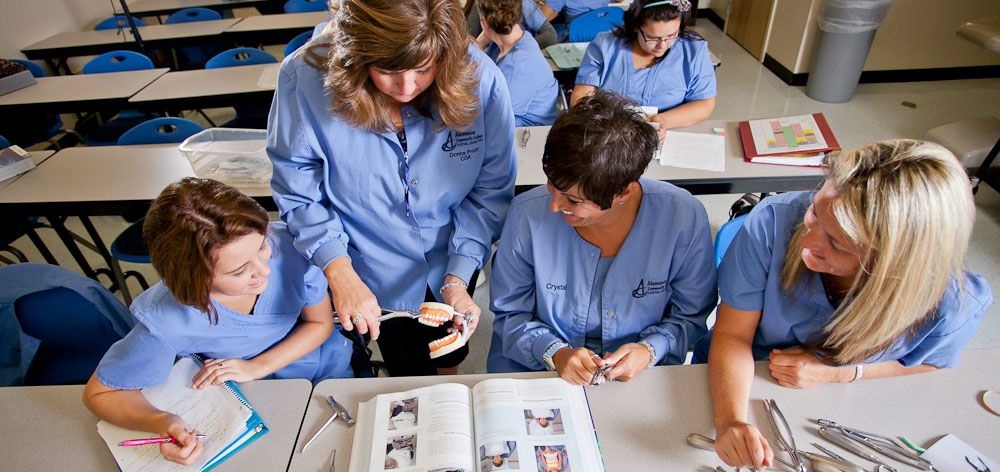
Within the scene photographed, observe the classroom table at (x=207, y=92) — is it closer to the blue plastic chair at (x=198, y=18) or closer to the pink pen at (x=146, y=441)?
the blue plastic chair at (x=198, y=18)

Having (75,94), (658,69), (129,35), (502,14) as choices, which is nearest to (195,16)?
(129,35)

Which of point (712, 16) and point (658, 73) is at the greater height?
point (658, 73)

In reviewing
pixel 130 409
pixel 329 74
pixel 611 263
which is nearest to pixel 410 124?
pixel 329 74

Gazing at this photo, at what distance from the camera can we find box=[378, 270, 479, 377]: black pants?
1.60 m

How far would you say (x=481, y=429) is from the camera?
Answer: 0.99 metres

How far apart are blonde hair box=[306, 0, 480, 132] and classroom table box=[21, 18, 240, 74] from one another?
12.4 feet

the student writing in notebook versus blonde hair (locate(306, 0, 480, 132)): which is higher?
blonde hair (locate(306, 0, 480, 132))

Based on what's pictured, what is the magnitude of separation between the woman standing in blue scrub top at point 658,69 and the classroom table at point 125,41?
3316mm

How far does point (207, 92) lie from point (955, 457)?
132 inches

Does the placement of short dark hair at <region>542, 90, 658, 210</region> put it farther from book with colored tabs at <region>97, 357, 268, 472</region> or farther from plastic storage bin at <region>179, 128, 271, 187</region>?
plastic storage bin at <region>179, 128, 271, 187</region>

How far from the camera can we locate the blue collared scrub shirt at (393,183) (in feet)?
3.94

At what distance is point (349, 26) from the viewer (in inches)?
37.9

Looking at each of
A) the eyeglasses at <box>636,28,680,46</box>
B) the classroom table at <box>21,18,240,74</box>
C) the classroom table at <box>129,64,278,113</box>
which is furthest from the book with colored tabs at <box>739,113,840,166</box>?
the classroom table at <box>21,18,240,74</box>

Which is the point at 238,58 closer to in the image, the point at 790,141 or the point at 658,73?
the point at 658,73
